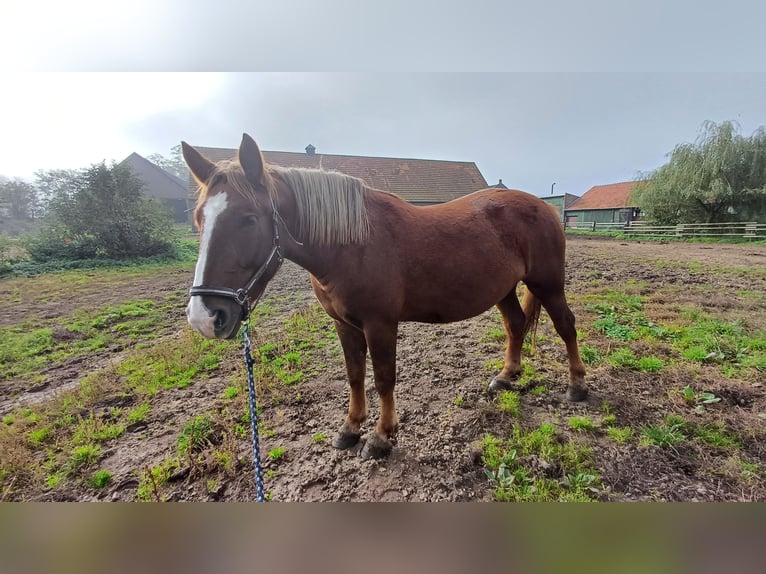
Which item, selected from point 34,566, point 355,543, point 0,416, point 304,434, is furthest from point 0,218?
point 355,543

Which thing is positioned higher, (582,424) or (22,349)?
(22,349)

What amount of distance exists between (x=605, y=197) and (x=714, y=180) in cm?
1334

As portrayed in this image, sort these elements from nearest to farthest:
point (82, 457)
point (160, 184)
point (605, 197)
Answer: point (82, 457), point (160, 184), point (605, 197)

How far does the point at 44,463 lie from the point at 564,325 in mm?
3614

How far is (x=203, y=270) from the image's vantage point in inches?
39.7

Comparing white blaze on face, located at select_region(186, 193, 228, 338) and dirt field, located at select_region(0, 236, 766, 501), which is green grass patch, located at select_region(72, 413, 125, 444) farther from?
white blaze on face, located at select_region(186, 193, 228, 338)

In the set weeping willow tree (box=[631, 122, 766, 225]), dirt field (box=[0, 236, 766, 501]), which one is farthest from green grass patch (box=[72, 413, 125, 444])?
weeping willow tree (box=[631, 122, 766, 225])

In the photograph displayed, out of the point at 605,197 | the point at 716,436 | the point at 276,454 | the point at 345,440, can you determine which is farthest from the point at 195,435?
the point at 605,197

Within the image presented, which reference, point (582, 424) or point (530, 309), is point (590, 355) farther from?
point (582, 424)

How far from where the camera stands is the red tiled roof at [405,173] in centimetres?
485

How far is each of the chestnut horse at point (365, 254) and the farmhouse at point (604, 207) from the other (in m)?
19.1

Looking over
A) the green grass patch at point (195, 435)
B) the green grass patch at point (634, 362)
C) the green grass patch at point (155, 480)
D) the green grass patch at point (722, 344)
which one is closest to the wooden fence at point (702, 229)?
the green grass patch at point (722, 344)

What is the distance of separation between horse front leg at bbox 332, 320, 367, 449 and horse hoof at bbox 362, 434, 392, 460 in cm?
13

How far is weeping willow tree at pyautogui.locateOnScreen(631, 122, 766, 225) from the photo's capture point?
26.6ft
